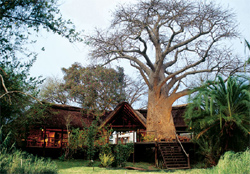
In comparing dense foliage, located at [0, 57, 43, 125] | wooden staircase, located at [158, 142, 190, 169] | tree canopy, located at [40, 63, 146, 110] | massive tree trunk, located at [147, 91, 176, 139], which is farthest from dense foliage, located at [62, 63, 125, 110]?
dense foliage, located at [0, 57, 43, 125]

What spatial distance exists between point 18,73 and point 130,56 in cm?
774

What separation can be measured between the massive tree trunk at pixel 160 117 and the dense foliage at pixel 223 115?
4032mm

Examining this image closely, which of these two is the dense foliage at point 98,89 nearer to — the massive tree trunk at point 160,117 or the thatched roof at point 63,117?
the thatched roof at point 63,117

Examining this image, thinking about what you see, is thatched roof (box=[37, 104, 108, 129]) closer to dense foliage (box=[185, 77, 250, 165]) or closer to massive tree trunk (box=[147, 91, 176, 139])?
massive tree trunk (box=[147, 91, 176, 139])

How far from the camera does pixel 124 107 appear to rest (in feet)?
53.0

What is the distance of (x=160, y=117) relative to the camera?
48.4 ft

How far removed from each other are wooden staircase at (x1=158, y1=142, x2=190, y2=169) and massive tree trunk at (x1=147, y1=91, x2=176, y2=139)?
42.3 inches

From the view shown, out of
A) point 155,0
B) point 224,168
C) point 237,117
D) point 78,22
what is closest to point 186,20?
point 155,0

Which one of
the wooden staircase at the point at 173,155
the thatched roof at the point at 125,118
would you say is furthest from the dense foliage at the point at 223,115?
the thatched roof at the point at 125,118

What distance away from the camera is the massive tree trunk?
14570mm

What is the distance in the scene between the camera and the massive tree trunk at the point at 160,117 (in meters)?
14.6

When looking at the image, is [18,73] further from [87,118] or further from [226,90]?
[87,118]

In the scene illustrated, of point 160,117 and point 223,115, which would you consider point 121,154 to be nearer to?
point 160,117

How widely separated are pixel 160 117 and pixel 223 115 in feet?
19.1
